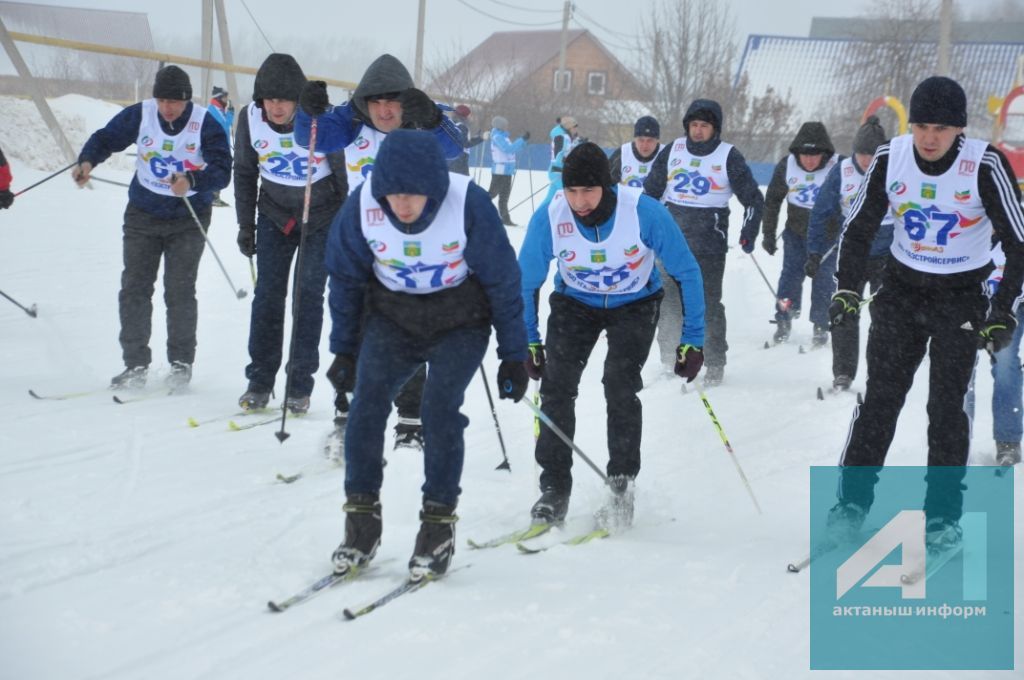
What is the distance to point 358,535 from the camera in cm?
389

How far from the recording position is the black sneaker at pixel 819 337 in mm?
9602

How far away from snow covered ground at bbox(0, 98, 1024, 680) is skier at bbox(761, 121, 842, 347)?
1.40 m

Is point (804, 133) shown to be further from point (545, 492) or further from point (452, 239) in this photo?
point (452, 239)

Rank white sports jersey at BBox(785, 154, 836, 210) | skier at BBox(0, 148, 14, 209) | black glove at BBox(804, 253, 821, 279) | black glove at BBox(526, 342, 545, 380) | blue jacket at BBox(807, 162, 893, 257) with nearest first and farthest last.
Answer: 1. black glove at BBox(526, 342, 545, 380)
2. skier at BBox(0, 148, 14, 209)
3. black glove at BBox(804, 253, 821, 279)
4. blue jacket at BBox(807, 162, 893, 257)
5. white sports jersey at BBox(785, 154, 836, 210)

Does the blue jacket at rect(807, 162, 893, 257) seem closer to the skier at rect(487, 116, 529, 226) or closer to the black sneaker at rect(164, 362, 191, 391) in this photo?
the black sneaker at rect(164, 362, 191, 391)

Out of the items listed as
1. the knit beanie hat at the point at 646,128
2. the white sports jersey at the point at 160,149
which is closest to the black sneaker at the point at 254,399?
the white sports jersey at the point at 160,149

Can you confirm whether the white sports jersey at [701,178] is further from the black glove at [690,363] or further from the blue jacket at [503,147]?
the blue jacket at [503,147]

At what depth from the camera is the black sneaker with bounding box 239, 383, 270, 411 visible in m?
6.38

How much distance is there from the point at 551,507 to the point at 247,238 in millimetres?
2771

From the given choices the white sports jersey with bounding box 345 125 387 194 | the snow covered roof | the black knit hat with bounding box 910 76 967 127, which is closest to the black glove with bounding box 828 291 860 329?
the black knit hat with bounding box 910 76 967 127

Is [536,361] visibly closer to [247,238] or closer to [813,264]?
[247,238]

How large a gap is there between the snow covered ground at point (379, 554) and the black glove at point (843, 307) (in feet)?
3.32

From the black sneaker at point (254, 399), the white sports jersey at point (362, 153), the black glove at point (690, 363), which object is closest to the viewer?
the black glove at point (690, 363)

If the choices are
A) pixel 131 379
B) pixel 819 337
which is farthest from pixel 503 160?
pixel 131 379
